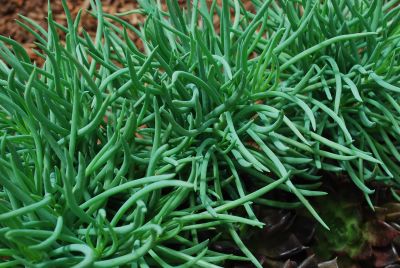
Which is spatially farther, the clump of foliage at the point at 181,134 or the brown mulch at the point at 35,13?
the brown mulch at the point at 35,13

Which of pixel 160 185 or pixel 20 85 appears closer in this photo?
pixel 160 185

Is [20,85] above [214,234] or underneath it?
above

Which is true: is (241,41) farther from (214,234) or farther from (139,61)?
(214,234)

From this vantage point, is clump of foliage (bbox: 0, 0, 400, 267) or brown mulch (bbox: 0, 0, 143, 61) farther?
brown mulch (bbox: 0, 0, 143, 61)

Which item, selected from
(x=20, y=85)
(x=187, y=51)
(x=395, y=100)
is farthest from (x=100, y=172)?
(x=395, y=100)

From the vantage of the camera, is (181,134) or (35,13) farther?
(35,13)

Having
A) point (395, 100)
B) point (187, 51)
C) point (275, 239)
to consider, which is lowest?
point (275, 239)

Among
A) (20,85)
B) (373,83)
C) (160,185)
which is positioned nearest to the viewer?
(160,185)

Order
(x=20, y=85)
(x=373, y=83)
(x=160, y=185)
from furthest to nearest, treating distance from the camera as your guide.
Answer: (x=373, y=83) → (x=20, y=85) → (x=160, y=185)
